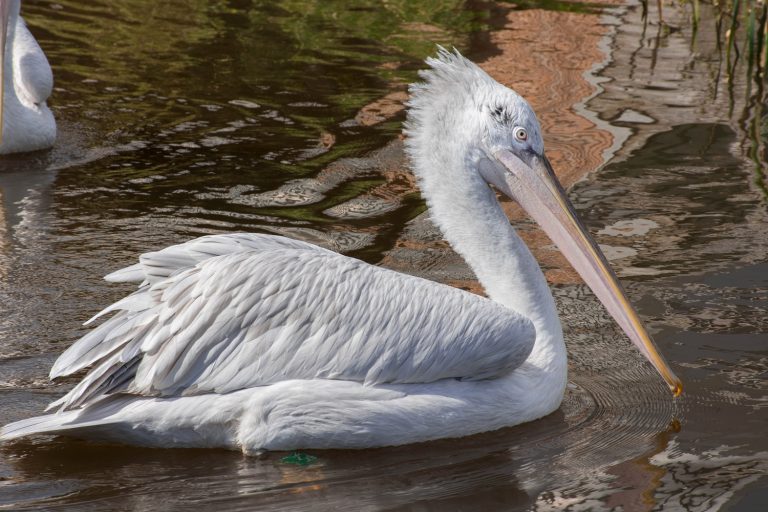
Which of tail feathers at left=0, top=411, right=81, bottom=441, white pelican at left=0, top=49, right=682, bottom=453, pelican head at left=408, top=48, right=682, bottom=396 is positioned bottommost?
tail feathers at left=0, top=411, right=81, bottom=441

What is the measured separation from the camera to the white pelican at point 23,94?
6.81 metres

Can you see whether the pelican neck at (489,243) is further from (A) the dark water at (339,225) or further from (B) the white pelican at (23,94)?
(B) the white pelican at (23,94)

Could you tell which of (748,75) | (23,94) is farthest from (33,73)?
(748,75)

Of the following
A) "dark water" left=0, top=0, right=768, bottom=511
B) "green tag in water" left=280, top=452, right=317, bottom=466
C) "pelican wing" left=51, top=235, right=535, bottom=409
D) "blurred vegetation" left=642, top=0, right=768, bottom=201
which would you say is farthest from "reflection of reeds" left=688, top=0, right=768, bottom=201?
"green tag in water" left=280, top=452, right=317, bottom=466

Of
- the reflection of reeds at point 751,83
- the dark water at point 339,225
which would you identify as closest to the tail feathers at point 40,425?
the dark water at point 339,225

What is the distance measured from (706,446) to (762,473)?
25 cm

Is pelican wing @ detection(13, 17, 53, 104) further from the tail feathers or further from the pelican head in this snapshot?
the tail feathers

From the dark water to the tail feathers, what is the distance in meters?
0.12

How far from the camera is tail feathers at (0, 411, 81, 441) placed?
381 centimetres

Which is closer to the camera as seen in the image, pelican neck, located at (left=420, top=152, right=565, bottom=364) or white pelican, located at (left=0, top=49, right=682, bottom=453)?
white pelican, located at (left=0, top=49, right=682, bottom=453)

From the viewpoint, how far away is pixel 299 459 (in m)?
3.93

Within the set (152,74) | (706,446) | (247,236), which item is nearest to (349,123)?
(152,74)

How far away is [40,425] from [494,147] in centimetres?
175

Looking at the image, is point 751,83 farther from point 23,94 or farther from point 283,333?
point 283,333
